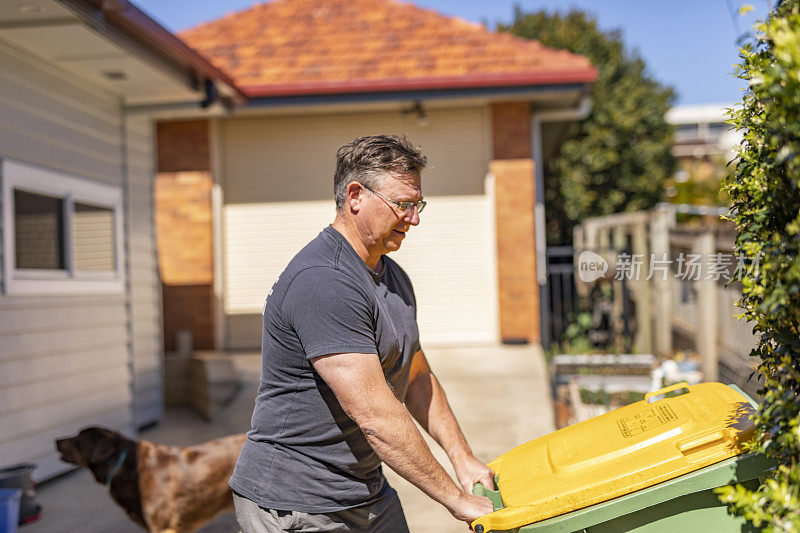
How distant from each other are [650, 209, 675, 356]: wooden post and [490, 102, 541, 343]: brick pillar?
1.63 metres

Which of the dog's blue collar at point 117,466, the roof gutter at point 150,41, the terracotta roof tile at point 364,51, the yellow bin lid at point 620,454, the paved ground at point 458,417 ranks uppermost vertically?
the terracotta roof tile at point 364,51

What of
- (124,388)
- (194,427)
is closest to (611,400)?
(194,427)

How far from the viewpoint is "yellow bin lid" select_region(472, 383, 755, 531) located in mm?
1944

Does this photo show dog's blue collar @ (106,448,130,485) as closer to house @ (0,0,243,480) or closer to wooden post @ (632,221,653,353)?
house @ (0,0,243,480)

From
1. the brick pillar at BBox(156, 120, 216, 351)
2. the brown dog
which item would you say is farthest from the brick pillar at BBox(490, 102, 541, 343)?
the brown dog

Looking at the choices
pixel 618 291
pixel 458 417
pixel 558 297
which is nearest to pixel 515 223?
pixel 558 297

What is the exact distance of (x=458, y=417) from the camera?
23.9 ft

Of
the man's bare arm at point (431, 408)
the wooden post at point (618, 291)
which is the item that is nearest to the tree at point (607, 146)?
the wooden post at point (618, 291)

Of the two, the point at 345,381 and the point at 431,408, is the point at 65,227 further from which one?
the point at 345,381

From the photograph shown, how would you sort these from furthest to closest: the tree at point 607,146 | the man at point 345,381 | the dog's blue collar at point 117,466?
1. the tree at point 607,146
2. the dog's blue collar at point 117,466
3. the man at point 345,381

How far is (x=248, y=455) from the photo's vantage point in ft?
7.64

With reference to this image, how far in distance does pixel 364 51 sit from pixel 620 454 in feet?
29.5

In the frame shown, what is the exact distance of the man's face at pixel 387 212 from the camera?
228 cm

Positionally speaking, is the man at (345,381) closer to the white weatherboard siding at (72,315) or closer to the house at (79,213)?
the house at (79,213)
